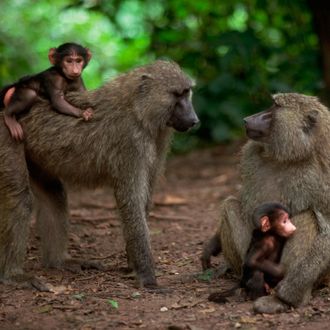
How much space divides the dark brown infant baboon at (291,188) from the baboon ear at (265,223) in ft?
0.74

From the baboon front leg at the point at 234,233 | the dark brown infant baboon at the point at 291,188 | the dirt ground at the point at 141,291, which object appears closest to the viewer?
the dirt ground at the point at 141,291

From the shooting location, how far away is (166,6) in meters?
14.0

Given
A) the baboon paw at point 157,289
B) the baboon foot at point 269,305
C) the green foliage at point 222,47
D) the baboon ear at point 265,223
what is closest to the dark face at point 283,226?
the baboon ear at point 265,223

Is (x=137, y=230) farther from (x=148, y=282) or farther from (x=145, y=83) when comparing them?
(x=145, y=83)

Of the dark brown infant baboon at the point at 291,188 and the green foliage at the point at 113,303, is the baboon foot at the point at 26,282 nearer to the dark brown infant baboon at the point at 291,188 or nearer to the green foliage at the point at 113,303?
the green foliage at the point at 113,303

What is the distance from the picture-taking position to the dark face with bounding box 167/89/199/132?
266 inches

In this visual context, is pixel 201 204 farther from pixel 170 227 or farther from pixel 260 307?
pixel 260 307


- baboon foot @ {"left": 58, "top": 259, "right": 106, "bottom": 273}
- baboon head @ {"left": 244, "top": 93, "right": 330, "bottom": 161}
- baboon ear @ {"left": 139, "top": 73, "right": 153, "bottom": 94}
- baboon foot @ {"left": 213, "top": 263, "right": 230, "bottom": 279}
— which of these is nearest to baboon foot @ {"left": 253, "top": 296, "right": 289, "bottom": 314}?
baboon foot @ {"left": 213, "top": 263, "right": 230, "bottom": 279}

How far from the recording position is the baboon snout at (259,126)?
6.24 metres

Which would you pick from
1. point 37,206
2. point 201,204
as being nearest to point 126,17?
point 201,204

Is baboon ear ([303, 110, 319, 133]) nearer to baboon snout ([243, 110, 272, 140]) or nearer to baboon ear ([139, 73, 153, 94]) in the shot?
baboon snout ([243, 110, 272, 140])

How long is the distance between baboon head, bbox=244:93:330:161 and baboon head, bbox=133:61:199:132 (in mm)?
738

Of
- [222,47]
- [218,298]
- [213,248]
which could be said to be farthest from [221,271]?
[222,47]

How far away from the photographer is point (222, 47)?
518 inches
